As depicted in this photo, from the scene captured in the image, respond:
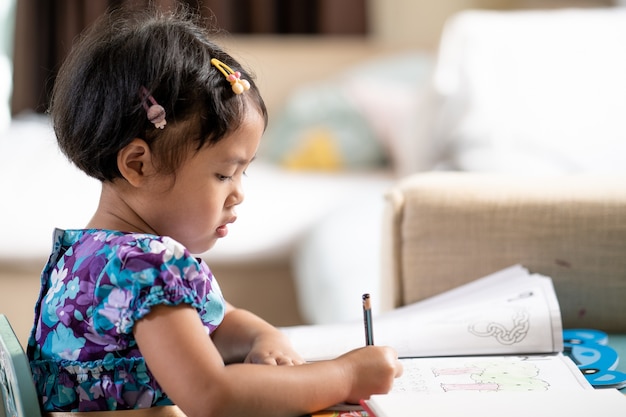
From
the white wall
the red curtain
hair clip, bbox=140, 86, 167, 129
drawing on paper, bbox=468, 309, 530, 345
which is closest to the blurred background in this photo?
the red curtain

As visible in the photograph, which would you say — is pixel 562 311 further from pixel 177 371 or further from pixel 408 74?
pixel 408 74

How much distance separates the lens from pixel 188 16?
1018 millimetres

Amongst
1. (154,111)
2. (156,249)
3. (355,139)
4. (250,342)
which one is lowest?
(355,139)

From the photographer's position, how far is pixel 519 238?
1.14 meters

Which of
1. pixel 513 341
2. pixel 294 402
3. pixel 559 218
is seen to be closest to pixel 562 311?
pixel 559 218

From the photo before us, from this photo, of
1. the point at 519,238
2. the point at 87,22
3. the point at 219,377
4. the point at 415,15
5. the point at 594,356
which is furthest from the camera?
the point at 415,15

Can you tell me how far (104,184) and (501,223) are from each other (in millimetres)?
518

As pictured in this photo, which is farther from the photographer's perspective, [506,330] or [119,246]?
[506,330]

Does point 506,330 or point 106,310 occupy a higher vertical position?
point 106,310

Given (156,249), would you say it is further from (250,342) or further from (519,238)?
(519,238)

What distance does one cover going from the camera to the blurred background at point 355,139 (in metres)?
1.65

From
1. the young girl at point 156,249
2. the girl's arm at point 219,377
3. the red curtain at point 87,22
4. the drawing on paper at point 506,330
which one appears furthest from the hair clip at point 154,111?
the red curtain at point 87,22

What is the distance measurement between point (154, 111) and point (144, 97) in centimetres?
2

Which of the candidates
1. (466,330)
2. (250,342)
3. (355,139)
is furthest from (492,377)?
(355,139)
